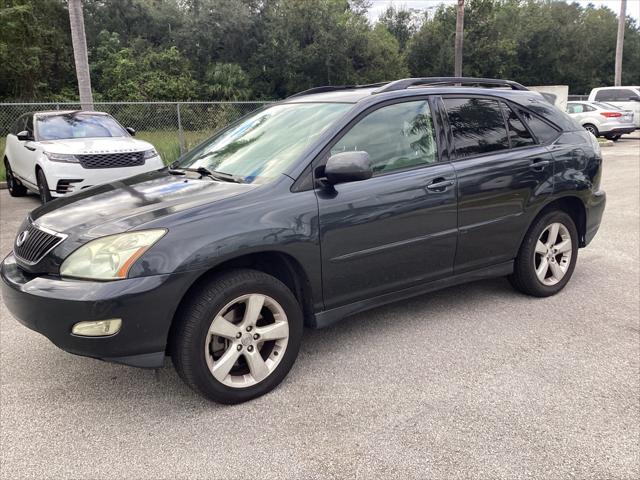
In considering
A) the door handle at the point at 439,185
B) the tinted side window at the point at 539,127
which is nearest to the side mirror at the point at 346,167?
the door handle at the point at 439,185

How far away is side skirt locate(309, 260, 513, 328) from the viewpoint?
336 cm

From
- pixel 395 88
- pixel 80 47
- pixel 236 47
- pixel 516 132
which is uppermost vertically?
pixel 236 47

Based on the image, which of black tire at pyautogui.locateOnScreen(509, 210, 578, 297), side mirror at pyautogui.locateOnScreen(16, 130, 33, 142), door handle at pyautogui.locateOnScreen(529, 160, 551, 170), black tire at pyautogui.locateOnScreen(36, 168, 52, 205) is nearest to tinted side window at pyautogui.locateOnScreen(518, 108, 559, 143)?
door handle at pyautogui.locateOnScreen(529, 160, 551, 170)

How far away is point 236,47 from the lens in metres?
38.4

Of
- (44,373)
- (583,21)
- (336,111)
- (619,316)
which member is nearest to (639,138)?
(619,316)

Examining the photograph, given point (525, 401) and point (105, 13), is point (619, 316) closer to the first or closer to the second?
point (525, 401)

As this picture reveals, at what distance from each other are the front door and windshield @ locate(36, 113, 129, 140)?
21.9ft

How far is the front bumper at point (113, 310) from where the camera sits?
8.57ft

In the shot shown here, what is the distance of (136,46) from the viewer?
117 ft

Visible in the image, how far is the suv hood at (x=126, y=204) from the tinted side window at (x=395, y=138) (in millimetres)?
810

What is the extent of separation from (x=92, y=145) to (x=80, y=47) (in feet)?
15.3

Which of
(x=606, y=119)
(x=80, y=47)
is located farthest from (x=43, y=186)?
(x=606, y=119)

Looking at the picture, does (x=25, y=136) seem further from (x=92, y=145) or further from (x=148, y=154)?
(x=148, y=154)

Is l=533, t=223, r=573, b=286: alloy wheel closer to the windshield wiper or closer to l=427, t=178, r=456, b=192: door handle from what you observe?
l=427, t=178, r=456, b=192: door handle
